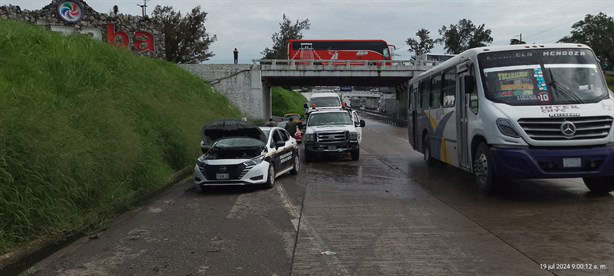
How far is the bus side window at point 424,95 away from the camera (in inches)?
577

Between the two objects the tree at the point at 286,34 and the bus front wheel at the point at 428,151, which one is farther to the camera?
the tree at the point at 286,34

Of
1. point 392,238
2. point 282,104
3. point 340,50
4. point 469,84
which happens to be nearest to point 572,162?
point 469,84

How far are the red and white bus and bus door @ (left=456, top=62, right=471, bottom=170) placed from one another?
34694 mm

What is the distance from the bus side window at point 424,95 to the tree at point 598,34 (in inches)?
3185

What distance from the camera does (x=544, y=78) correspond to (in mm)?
9352

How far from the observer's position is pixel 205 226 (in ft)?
26.1

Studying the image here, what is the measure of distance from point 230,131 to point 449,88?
5.63 metres

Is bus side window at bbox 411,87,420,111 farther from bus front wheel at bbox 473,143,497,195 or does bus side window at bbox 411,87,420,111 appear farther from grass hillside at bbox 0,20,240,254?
grass hillside at bbox 0,20,240,254

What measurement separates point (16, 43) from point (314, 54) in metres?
33.2

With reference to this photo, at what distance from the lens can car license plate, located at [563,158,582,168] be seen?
8.73m

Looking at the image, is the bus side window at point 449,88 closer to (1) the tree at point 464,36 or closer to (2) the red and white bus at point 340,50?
(2) the red and white bus at point 340,50

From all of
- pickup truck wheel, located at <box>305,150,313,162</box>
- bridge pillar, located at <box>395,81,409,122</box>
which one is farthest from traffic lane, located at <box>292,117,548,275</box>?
bridge pillar, located at <box>395,81,409,122</box>

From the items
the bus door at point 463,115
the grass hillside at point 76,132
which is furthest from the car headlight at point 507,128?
the grass hillside at point 76,132

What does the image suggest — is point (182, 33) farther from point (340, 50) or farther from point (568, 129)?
point (568, 129)
